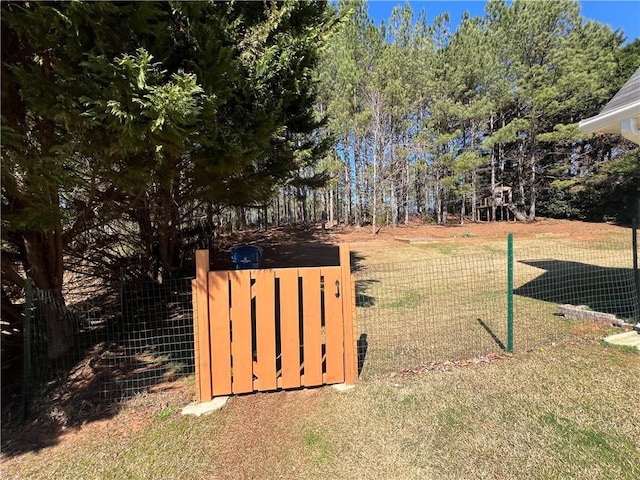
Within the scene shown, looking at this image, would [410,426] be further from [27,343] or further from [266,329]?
[27,343]

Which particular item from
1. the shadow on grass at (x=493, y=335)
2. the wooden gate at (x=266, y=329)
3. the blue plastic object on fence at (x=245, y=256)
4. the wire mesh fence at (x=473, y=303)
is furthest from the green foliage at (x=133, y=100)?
the shadow on grass at (x=493, y=335)

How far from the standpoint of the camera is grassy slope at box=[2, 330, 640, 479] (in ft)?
7.82

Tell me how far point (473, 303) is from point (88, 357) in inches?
237

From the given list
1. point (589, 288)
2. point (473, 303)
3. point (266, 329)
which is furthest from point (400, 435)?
point (589, 288)

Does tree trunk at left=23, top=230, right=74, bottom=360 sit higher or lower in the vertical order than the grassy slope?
higher

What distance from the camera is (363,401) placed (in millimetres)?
3238

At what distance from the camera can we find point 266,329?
343cm

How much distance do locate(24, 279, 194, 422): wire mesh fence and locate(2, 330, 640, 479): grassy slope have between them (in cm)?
70

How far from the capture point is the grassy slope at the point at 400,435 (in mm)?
2383

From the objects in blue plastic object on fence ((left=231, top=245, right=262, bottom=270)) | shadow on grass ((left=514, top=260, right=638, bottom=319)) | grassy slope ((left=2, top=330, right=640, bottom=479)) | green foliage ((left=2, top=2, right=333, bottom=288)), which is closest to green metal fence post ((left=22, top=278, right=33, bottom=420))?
green foliage ((left=2, top=2, right=333, bottom=288))

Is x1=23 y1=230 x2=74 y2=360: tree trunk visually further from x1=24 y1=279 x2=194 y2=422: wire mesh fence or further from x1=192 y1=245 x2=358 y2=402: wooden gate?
x1=192 y1=245 x2=358 y2=402: wooden gate

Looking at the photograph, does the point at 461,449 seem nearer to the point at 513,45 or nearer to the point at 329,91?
the point at 329,91

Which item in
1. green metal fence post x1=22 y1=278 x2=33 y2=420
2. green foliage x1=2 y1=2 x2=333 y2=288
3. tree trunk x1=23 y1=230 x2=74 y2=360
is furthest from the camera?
tree trunk x1=23 y1=230 x2=74 y2=360

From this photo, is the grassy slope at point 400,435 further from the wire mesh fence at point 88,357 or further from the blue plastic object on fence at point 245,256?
the blue plastic object on fence at point 245,256
